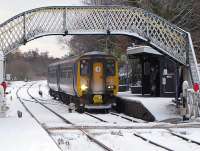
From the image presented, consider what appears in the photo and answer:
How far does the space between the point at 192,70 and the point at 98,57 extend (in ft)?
17.0

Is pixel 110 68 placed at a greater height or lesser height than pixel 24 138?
greater

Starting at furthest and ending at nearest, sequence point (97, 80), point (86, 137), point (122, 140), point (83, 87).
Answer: point (97, 80), point (83, 87), point (86, 137), point (122, 140)

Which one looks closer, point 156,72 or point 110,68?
point 110,68

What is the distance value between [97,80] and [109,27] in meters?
2.93

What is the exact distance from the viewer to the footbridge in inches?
1170

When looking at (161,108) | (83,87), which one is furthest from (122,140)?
(83,87)

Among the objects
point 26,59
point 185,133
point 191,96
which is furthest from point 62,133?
point 26,59

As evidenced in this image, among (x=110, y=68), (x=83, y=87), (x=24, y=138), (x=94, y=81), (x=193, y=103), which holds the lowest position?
(x=24, y=138)

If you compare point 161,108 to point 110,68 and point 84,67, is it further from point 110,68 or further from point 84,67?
point 84,67

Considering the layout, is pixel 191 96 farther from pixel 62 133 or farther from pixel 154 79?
pixel 154 79

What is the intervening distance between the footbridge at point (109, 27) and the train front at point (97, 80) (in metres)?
1.74

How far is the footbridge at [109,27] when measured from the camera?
1170 inches

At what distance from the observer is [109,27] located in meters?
30.9

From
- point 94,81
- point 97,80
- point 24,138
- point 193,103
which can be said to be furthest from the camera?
point 97,80
